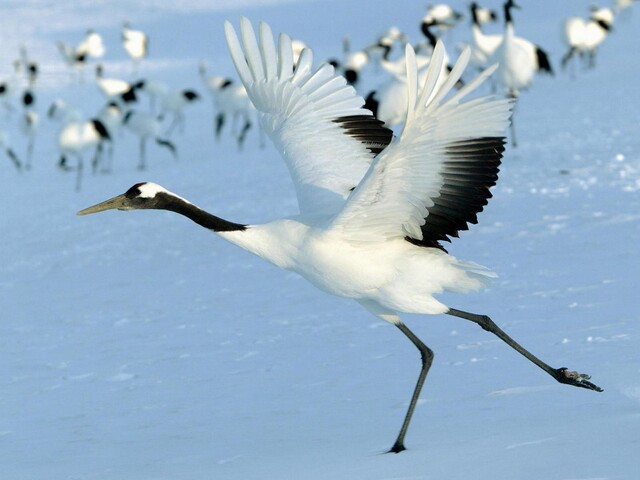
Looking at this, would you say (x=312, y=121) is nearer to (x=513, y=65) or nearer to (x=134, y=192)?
(x=134, y=192)

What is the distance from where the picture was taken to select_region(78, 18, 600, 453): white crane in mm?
3959

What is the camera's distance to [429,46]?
66.5ft

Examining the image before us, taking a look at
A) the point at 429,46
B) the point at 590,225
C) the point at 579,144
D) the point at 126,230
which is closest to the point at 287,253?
the point at 590,225

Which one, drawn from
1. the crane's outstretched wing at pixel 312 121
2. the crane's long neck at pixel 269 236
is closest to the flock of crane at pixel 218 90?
the crane's outstretched wing at pixel 312 121

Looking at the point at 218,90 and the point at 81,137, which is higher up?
the point at 218,90

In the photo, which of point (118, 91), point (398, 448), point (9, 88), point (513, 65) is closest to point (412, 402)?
point (398, 448)

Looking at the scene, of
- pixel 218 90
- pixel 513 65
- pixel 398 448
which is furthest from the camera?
pixel 218 90

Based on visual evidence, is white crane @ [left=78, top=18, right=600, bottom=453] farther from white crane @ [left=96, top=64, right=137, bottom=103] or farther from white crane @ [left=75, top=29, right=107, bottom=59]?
white crane @ [left=75, top=29, right=107, bottom=59]

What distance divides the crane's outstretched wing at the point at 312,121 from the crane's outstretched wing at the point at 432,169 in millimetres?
630

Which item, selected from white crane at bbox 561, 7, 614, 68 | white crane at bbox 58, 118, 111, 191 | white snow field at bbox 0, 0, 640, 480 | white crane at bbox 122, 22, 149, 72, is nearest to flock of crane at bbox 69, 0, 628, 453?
white snow field at bbox 0, 0, 640, 480

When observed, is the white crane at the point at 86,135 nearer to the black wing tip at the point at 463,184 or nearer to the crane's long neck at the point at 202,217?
the crane's long neck at the point at 202,217

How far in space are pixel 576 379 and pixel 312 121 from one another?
148cm

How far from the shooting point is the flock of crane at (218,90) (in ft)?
44.0

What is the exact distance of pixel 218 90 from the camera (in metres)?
17.6
